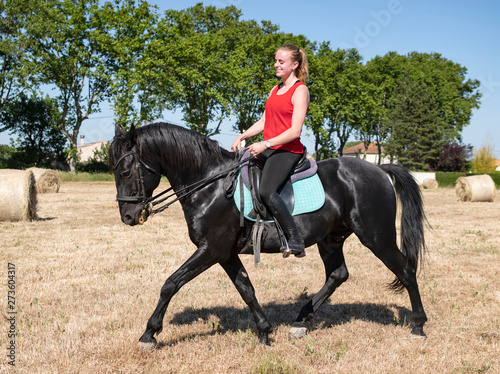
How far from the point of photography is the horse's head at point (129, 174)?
473 cm

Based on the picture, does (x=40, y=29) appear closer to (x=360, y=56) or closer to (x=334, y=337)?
(x=360, y=56)

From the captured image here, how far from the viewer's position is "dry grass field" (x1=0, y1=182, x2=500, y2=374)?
4.52 m

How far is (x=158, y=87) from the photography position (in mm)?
47438

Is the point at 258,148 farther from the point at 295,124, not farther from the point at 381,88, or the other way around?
the point at 381,88

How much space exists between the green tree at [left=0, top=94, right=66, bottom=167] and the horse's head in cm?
5405

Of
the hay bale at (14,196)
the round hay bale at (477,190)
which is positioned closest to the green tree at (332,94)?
the round hay bale at (477,190)

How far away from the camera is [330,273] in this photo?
605 cm

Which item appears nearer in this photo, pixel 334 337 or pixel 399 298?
pixel 334 337

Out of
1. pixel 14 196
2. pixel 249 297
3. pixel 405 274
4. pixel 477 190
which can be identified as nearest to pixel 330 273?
pixel 405 274

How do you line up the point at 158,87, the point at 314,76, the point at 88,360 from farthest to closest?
the point at 314,76
the point at 158,87
the point at 88,360

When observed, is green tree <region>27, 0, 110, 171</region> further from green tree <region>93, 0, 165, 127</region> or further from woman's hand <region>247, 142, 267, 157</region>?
woman's hand <region>247, 142, 267, 157</region>

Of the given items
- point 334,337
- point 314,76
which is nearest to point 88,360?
point 334,337

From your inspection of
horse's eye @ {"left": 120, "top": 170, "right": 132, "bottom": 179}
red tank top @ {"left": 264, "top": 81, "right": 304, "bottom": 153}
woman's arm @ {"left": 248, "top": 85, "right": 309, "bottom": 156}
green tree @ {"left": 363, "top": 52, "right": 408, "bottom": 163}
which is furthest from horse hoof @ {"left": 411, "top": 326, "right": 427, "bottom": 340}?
green tree @ {"left": 363, "top": 52, "right": 408, "bottom": 163}

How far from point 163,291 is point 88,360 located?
3.27ft
